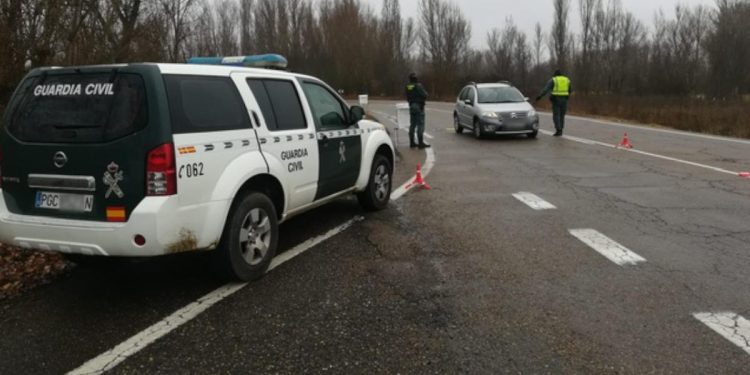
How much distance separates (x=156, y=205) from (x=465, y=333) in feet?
7.52

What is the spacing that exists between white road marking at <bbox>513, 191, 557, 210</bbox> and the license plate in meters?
5.42

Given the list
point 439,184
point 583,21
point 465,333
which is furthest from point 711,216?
point 583,21

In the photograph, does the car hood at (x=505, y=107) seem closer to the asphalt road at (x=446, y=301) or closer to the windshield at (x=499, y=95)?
the windshield at (x=499, y=95)

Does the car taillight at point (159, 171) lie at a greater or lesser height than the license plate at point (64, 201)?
greater

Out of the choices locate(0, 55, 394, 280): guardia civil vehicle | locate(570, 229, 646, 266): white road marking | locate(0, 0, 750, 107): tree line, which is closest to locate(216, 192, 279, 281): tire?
locate(0, 55, 394, 280): guardia civil vehicle

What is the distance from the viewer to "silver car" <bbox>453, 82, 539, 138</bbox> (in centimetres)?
1645

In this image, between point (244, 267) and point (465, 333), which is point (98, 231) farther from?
point (465, 333)

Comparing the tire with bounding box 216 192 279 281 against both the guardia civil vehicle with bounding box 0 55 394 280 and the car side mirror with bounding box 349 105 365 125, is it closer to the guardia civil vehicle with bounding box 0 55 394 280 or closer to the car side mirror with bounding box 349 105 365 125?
the guardia civil vehicle with bounding box 0 55 394 280

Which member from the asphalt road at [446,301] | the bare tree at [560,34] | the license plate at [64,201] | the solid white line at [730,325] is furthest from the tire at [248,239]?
the bare tree at [560,34]

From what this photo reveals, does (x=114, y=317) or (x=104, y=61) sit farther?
(x=104, y=61)

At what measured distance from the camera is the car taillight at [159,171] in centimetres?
410

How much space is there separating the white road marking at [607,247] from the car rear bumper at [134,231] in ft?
11.7

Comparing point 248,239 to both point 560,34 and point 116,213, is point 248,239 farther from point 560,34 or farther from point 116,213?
point 560,34

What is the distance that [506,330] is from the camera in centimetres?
391
